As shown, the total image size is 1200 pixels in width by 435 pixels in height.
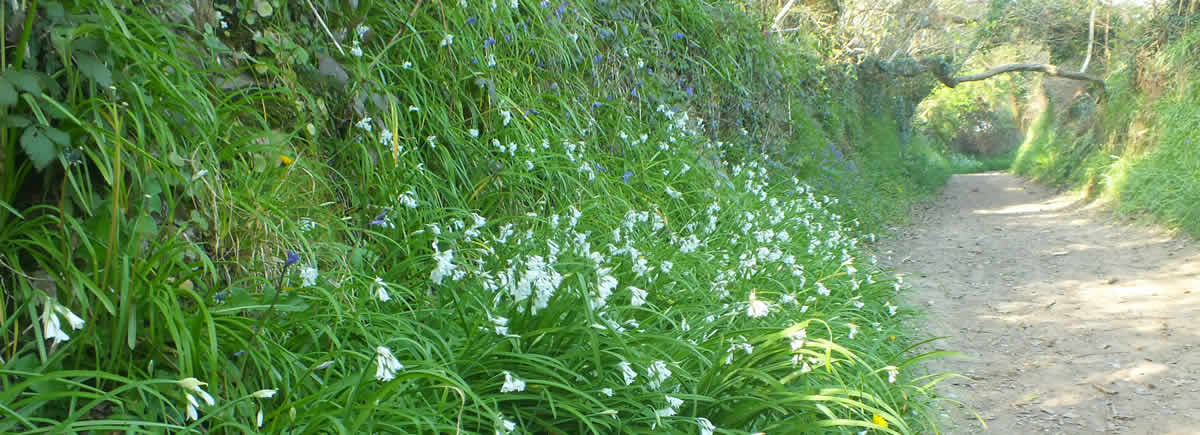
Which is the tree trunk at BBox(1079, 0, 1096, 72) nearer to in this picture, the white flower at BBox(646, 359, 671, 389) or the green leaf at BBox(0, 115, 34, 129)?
the white flower at BBox(646, 359, 671, 389)

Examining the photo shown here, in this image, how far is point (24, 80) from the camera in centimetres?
156

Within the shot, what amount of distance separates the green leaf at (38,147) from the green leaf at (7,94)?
74 millimetres

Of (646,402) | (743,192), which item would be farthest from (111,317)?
(743,192)

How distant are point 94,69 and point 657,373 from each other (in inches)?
58.2

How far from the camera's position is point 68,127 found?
1.68 m

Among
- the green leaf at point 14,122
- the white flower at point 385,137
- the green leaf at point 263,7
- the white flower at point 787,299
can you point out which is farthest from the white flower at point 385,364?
the white flower at point 787,299

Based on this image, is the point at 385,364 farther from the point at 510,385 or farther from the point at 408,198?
the point at 408,198

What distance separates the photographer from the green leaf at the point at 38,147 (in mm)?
1535

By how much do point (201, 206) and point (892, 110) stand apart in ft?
50.8

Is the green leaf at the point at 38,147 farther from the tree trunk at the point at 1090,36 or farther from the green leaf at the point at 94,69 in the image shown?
the tree trunk at the point at 1090,36

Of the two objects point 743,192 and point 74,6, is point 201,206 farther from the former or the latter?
point 743,192

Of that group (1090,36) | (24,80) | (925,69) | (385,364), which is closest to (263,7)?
(24,80)

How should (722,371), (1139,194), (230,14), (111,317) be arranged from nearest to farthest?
(111,317), (722,371), (230,14), (1139,194)

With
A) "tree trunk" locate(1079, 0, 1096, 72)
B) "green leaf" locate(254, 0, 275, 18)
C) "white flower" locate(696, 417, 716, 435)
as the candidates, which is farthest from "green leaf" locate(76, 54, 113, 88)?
"tree trunk" locate(1079, 0, 1096, 72)
